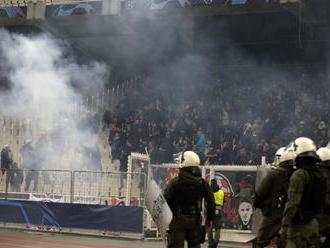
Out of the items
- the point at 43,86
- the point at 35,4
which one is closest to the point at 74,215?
the point at 43,86

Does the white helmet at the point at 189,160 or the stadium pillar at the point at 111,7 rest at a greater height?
the stadium pillar at the point at 111,7

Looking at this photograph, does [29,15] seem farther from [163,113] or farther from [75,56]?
[163,113]

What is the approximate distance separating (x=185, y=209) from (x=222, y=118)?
47.7 ft

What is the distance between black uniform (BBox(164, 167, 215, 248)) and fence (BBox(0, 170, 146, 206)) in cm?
797

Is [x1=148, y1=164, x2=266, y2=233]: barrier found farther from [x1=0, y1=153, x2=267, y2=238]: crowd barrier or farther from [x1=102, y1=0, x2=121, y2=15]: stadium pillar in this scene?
[x1=102, y1=0, x2=121, y2=15]: stadium pillar

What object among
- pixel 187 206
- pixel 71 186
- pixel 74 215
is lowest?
pixel 74 215

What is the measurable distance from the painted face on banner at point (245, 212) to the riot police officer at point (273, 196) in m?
7.54

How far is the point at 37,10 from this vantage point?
24078mm

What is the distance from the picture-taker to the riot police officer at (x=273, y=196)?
862cm

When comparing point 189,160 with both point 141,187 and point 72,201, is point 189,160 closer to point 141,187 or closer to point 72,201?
point 141,187

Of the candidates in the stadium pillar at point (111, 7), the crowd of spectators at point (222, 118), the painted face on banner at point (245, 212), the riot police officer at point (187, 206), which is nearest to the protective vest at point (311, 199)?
A: the riot police officer at point (187, 206)

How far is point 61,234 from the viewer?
16.5 meters

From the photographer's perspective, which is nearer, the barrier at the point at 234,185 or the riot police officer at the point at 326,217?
the riot police officer at the point at 326,217

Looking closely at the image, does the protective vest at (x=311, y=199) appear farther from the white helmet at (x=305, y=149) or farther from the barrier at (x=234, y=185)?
the barrier at (x=234, y=185)
